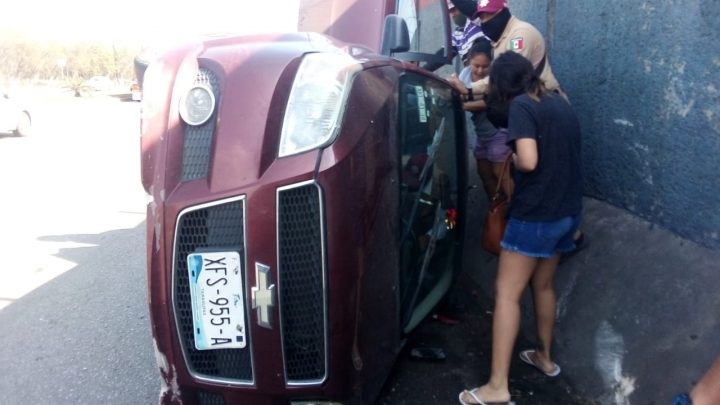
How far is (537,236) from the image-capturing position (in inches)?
111

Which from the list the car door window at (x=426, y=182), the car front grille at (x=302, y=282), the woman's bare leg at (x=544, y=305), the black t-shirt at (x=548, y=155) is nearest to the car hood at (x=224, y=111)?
the car front grille at (x=302, y=282)

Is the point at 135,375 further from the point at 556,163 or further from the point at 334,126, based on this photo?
the point at 556,163

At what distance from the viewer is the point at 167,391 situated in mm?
2246

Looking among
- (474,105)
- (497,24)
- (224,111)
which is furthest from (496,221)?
(224,111)

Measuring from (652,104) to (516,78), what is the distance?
103 cm

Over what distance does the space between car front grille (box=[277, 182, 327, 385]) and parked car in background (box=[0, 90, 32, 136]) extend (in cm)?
1511

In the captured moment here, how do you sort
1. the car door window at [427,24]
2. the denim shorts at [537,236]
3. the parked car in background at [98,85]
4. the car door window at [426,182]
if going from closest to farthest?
the car door window at [426,182] → the denim shorts at [537,236] → the car door window at [427,24] → the parked car in background at [98,85]

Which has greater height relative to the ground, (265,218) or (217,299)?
(265,218)

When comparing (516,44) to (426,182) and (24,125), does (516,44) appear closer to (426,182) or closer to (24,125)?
(426,182)

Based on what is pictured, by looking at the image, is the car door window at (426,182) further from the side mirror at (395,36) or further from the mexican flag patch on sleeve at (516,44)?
the mexican flag patch on sleeve at (516,44)

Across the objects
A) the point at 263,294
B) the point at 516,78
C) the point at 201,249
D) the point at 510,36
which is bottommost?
the point at 263,294

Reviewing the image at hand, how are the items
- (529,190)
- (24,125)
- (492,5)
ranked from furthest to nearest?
(24,125) → (492,5) → (529,190)

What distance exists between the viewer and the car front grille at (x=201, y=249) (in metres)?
2.04

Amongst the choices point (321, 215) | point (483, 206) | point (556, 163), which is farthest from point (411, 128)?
point (483, 206)
